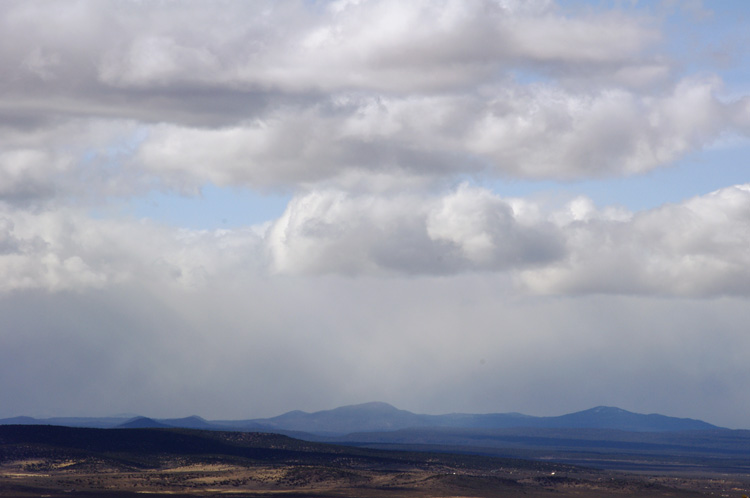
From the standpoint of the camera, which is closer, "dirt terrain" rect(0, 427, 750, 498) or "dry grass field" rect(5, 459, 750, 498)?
"dry grass field" rect(5, 459, 750, 498)

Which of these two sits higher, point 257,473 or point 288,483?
point 257,473

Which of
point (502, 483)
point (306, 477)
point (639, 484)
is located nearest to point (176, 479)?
point (306, 477)

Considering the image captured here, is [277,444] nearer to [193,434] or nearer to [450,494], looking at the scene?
[193,434]

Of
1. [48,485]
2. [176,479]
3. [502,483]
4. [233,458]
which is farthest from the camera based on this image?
[233,458]

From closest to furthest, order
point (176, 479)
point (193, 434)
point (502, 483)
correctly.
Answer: point (176, 479)
point (502, 483)
point (193, 434)

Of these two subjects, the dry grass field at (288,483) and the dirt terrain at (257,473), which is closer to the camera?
the dry grass field at (288,483)

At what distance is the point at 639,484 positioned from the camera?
5748 inches

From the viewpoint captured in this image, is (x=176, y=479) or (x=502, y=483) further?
(x=502, y=483)

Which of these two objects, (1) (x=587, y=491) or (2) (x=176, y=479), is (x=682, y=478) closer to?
(1) (x=587, y=491)

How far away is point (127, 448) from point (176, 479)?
128 feet

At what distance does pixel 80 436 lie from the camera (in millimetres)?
170125

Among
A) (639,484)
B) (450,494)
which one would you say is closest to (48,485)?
(450,494)

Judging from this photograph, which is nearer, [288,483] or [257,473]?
[288,483]

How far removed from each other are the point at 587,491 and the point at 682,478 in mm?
40029
